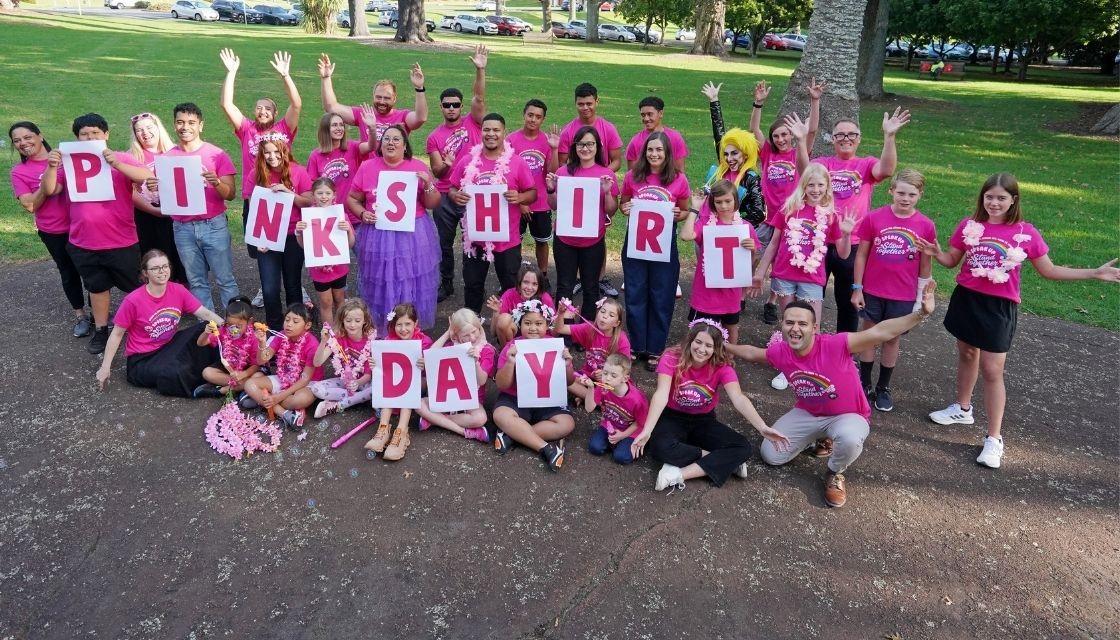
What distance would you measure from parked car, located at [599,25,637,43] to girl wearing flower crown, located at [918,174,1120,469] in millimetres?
49925

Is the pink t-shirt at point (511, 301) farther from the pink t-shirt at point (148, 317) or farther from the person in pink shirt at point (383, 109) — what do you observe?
the pink t-shirt at point (148, 317)

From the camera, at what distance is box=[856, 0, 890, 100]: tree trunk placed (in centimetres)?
2303

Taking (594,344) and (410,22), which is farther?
(410,22)

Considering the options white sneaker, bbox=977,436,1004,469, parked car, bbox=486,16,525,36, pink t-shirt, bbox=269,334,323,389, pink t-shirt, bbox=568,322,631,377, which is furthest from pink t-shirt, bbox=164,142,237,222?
parked car, bbox=486,16,525,36

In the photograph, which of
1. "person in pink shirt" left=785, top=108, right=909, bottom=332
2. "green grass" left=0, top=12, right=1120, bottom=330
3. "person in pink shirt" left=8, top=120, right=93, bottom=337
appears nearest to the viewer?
"person in pink shirt" left=785, top=108, right=909, bottom=332

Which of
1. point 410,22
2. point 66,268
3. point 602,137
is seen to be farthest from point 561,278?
point 410,22

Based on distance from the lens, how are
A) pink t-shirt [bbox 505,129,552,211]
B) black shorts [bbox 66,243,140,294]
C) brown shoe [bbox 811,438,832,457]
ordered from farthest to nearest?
1. pink t-shirt [bbox 505,129,552,211]
2. black shorts [bbox 66,243,140,294]
3. brown shoe [bbox 811,438,832,457]

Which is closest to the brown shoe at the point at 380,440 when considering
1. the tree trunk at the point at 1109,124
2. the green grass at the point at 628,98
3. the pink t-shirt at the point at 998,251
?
the pink t-shirt at the point at 998,251

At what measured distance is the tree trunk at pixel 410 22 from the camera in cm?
3431

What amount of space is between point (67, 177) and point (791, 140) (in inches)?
266

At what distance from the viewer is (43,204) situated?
6.94m

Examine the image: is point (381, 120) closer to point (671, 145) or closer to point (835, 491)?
point (671, 145)

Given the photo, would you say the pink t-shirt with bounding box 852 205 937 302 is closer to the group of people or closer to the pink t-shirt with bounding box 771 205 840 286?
the group of people

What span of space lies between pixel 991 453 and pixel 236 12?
176 feet
